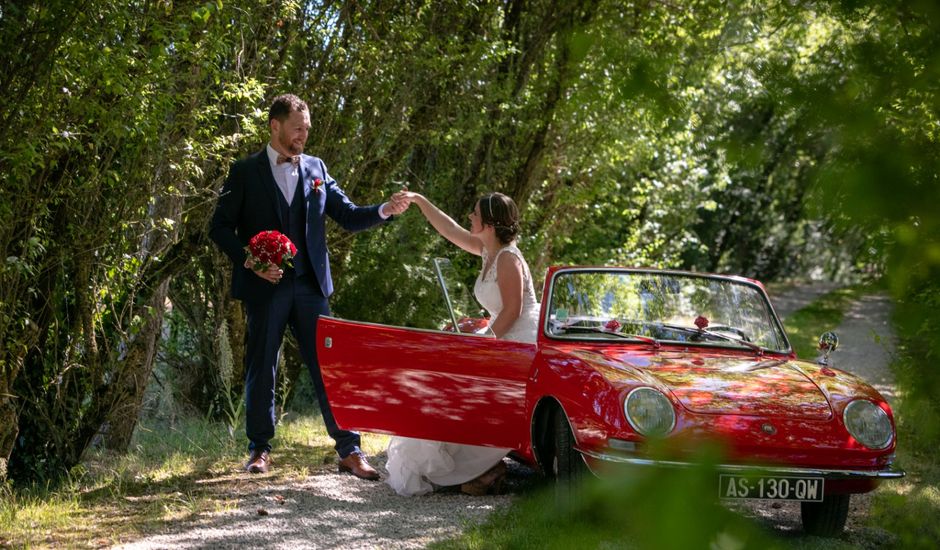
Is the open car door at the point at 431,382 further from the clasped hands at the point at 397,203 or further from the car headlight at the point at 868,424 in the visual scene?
the car headlight at the point at 868,424

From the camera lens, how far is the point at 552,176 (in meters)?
13.7

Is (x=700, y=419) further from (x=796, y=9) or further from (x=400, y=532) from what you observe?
(x=796, y=9)

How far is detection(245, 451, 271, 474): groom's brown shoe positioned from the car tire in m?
2.03

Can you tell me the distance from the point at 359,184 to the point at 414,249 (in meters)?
1.26

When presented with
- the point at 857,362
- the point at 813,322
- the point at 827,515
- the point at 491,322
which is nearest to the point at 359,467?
the point at 491,322

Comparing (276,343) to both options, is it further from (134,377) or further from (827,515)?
(827,515)

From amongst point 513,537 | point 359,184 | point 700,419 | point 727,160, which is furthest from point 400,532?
point 359,184

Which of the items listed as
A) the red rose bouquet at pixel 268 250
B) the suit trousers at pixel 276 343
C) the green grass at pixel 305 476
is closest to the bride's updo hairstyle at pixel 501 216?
the suit trousers at pixel 276 343

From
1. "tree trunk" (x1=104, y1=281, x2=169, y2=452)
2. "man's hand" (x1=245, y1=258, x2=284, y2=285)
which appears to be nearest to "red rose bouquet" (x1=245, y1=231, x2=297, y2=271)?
"man's hand" (x1=245, y1=258, x2=284, y2=285)

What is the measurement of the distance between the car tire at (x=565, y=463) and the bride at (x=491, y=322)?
942 mm

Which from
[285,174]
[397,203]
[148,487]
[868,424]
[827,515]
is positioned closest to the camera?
[868,424]

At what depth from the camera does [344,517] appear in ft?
18.8

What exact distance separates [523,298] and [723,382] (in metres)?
1.83

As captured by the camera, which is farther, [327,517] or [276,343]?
[276,343]
